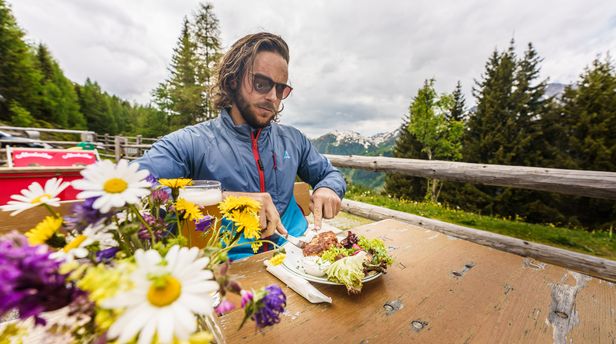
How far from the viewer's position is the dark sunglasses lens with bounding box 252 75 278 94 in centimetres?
200

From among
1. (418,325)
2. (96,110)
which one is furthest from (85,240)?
(96,110)

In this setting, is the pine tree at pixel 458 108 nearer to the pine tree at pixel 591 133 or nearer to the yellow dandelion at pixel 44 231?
the pine tree at pixel 591 133

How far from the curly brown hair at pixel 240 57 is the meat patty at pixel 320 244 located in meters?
1.47

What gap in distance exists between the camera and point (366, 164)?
13.7 feet

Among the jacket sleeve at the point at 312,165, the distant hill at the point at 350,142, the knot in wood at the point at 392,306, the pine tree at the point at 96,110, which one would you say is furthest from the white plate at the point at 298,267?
the distant hill at the point at 350,142

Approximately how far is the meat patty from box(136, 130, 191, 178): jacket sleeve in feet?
3.29

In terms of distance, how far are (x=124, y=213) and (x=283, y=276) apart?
2.22ft

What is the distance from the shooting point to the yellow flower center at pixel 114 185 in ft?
1.09

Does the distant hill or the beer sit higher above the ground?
the distant hill

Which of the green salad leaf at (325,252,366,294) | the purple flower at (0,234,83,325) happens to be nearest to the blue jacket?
the green salad leaf at (325,252,366,294)

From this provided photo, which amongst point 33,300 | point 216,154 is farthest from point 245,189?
point 33,300

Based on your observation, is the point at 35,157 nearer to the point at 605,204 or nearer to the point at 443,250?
the point at 443,250

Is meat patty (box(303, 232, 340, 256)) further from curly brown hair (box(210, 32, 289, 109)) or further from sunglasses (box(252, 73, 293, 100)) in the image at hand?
curly brown hair (box(210, 32, 289, 109))

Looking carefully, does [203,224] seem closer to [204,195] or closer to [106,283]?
[204,195]
